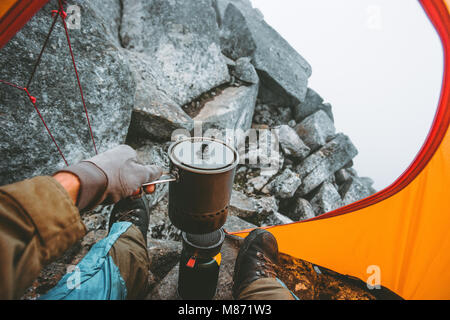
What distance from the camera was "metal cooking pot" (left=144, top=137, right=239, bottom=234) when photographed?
1.20m

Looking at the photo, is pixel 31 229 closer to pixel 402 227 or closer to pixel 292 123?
pixel 402 227

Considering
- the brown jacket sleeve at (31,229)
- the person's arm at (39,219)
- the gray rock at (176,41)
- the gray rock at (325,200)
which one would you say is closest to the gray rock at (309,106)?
the gray rock at (325,200)

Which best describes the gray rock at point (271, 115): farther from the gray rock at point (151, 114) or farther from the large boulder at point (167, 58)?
the gray rock at point (151, 114)

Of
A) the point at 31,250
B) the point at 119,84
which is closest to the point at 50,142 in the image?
the point at 119,84

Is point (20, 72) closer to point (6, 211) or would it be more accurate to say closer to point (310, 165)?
point (6, 211)

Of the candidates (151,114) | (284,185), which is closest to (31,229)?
(151,114)

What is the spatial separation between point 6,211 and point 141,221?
1.39m

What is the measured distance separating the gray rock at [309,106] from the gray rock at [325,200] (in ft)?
9.16

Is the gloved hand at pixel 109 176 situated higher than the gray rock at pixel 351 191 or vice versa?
the gloved hand at pixel 109 176

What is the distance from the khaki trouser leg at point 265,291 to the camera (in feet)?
5.05

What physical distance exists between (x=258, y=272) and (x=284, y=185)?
3443 mm

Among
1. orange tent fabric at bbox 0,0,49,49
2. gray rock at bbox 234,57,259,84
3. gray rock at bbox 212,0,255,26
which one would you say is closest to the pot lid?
orange tent fabric at bbox 0,0,49,49

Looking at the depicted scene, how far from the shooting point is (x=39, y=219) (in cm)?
84

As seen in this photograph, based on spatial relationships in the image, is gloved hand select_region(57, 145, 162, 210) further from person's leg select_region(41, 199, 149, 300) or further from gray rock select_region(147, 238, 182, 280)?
gray rock select_region(147, 238, 182, 280)
